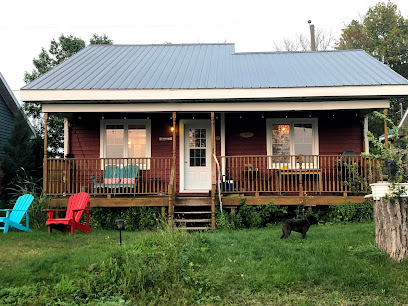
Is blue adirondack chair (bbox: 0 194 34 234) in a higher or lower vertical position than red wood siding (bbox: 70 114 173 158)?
lower

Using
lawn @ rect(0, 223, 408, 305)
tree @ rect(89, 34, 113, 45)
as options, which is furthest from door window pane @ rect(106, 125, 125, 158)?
tree @ rect(89, 34, 113, 45)

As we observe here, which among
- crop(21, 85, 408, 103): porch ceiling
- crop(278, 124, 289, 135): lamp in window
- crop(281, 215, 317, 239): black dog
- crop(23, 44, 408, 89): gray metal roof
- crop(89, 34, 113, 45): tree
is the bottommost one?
crop(281, 215, 317, 239): black dog

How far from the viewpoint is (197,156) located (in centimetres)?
1137

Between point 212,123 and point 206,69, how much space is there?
2790 millimetres

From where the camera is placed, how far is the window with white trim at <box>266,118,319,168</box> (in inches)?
442

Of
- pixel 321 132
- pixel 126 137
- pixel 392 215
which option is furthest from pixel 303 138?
pixel 392 215

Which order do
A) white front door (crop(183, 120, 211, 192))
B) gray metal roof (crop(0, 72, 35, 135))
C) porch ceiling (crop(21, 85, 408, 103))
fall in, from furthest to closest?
1. gray metal roof (crop(0, 72, 35, 135))
2. white front door (crop(183, 120, 211, 192))
3. porch ceiling (crop(21, 85, 408, 103))

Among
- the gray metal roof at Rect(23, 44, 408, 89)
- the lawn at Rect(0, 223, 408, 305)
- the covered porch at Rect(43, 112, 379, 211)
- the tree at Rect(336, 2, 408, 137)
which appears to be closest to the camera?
the lawn at Rect(0, 223, 408, 305)

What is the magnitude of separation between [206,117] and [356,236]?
5871mm

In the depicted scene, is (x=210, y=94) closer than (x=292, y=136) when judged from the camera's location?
Yes

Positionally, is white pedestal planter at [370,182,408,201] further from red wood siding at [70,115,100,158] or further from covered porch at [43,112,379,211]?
red wood siding at [70,115,100,158]

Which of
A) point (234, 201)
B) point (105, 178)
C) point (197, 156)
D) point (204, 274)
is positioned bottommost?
point (204, 274)

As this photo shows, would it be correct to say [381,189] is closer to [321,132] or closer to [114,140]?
[321,132]

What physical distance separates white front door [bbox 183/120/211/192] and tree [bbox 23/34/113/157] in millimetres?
8706
